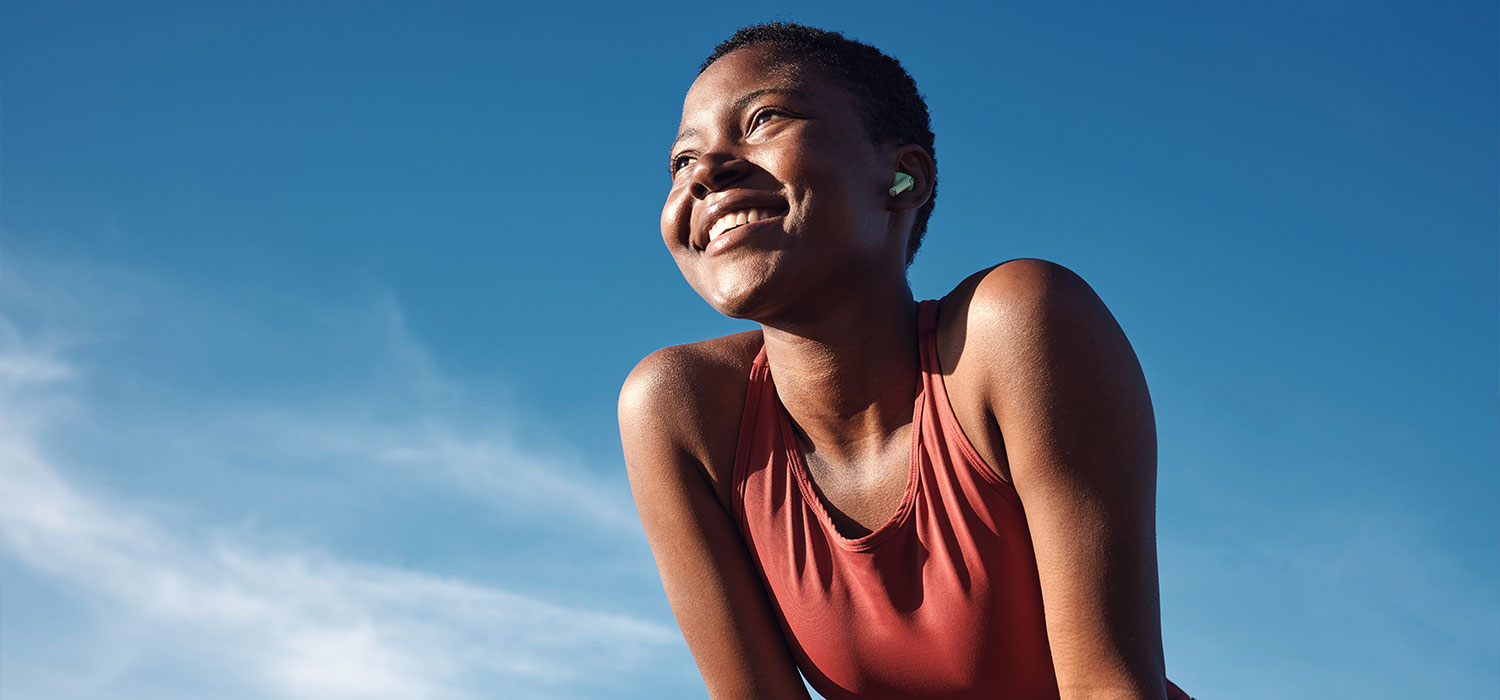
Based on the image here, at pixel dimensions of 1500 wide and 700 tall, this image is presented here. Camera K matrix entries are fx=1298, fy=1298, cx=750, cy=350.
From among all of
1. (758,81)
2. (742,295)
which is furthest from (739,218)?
(758,81)

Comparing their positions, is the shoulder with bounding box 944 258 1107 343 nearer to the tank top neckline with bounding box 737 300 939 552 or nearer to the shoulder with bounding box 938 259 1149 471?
the shoulder with bounding box 938 259 1149 471

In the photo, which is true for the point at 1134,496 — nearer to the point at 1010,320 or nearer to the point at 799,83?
the point at 1010,320

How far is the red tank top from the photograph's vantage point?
3.67 metres

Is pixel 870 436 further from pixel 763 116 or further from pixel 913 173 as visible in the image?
pixel 763 116

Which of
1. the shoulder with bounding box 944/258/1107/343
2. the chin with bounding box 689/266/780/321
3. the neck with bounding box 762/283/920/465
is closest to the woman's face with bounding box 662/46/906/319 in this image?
the chin with bounding box 689/266/780/321

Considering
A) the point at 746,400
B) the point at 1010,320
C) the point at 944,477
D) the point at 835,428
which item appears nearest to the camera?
the point at 1010,320

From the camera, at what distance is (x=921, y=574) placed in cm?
376

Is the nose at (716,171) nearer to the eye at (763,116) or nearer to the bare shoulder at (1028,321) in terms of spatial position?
the eye at (763,116)

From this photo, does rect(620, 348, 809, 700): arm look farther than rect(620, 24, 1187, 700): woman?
Yes

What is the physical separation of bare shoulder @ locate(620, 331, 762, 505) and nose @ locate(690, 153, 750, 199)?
768mm

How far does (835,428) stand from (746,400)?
409 millimetres

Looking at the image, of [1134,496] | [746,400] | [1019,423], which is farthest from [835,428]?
[1134,496]

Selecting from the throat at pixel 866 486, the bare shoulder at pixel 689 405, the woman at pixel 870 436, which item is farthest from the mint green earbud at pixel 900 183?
the bare shoulder at pixel 689 405

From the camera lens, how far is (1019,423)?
346cm
